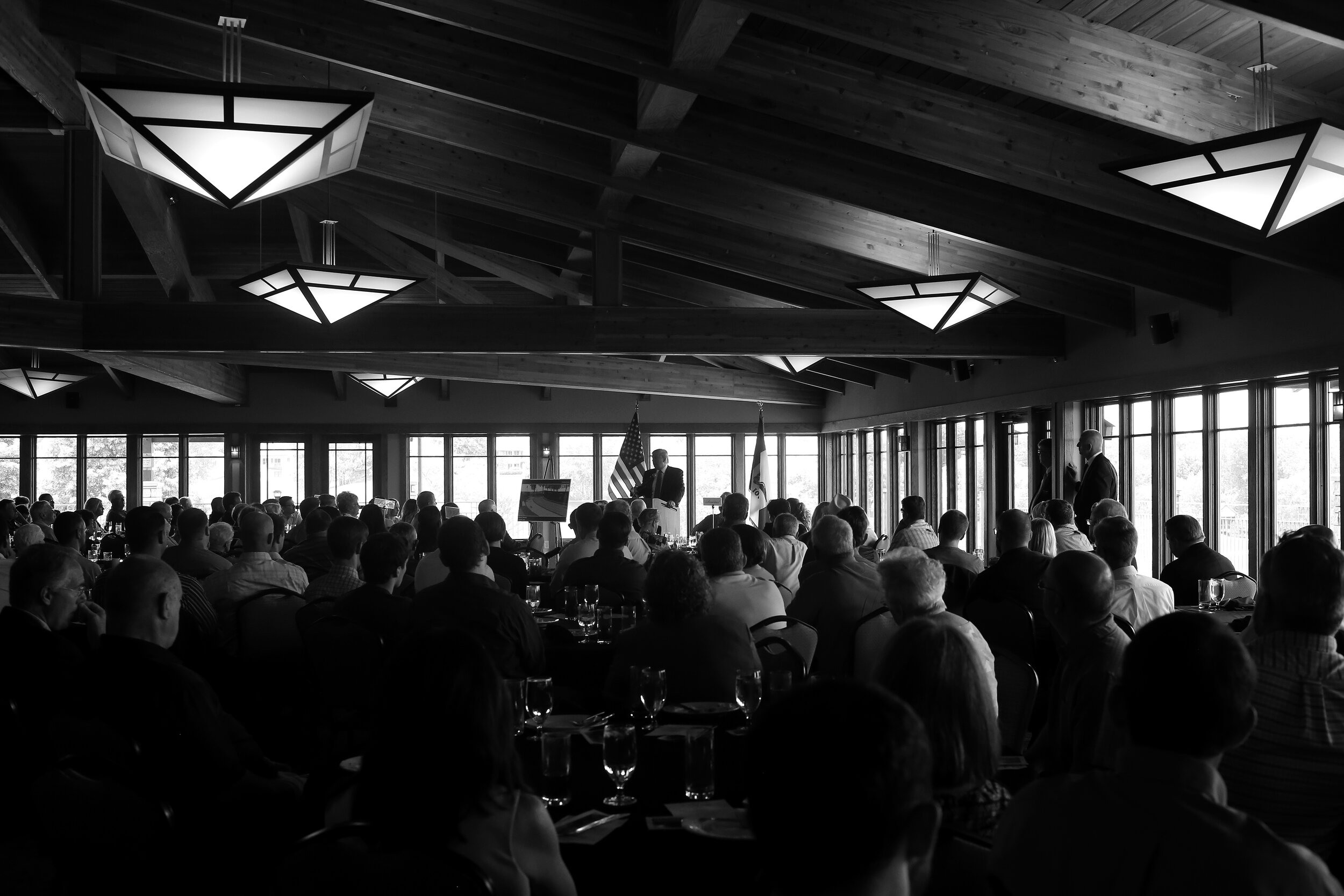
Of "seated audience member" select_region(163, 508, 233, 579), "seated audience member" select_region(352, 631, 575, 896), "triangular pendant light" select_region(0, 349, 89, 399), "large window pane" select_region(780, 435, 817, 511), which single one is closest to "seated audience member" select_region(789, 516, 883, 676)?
"seated audience member" select_region(352, 631, 575, 896)

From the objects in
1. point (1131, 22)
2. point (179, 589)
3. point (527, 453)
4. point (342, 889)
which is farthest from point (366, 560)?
point (527, 453)

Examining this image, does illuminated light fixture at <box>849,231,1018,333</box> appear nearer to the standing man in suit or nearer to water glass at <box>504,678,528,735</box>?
the standing man in suit

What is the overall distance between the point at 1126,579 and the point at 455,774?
4.01 metres

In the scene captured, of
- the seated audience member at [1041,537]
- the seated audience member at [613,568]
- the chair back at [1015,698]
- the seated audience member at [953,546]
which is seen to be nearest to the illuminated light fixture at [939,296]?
the seated audience member at [953,546]

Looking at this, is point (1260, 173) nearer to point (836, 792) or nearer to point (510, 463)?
point (836, 792)

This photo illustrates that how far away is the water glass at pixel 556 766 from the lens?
262 centimetres

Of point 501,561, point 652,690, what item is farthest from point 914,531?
point 652,690

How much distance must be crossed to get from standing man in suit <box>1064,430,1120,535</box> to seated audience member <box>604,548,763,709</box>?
15.9 ft

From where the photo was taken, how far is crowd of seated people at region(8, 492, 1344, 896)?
1.33 m

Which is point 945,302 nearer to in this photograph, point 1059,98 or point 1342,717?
point 1059,98

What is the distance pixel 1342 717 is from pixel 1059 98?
3903mm

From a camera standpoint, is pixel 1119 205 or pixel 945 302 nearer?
pixel 1119 205

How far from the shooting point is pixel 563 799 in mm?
2648

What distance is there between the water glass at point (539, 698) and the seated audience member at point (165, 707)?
84cm
